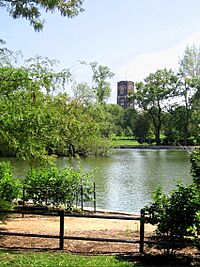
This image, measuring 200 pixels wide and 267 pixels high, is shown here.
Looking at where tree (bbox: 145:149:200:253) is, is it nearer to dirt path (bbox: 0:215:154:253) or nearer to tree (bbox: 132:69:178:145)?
dirt path (bbox: 0:215:154:253)

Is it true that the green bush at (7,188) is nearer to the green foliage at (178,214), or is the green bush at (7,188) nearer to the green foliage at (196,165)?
the green foliage at (178,214)

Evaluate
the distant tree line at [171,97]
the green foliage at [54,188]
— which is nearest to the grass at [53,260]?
the green foliage at [54,188]

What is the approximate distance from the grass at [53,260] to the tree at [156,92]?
62.8 m

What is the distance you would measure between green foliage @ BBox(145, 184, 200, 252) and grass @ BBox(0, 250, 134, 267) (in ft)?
2.75

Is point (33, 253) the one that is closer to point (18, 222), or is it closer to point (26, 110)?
point (26, 110)

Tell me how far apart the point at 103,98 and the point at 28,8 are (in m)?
60.8

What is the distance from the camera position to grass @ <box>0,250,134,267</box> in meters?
6.20

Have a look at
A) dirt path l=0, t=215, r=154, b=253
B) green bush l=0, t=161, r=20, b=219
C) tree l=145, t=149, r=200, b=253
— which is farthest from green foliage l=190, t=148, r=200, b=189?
green bush l=0, t=161, r=20, b=219

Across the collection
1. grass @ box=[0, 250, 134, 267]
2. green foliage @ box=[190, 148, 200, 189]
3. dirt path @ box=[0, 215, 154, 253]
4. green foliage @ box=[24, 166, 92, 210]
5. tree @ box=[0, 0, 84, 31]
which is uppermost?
tree @ box=[0, 0, 84, 31]

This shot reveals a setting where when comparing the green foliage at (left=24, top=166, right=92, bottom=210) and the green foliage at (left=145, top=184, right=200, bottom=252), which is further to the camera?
the green foliage at (left=24, top=166, right=92, bottom=210)

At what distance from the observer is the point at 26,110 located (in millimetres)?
8758

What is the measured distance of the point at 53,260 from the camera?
6496 mm

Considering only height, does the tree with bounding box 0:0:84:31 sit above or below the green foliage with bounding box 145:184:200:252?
above

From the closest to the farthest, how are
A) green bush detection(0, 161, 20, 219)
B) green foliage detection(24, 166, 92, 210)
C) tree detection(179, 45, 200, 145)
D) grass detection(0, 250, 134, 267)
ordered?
grass detection(0, 250, 134, 267), green bush detection(0, 161, 20, 219), green foliage detection(24, 166, 92, 210), tree detection(179, 45, 200, 145)
